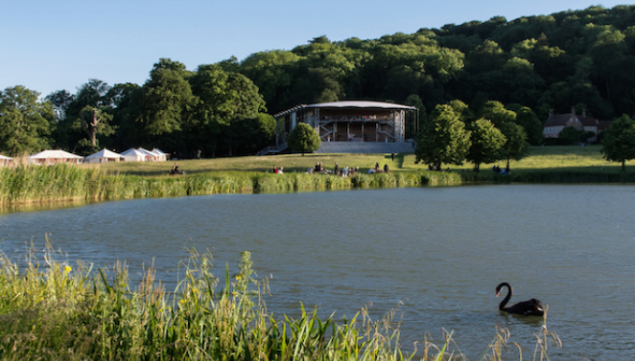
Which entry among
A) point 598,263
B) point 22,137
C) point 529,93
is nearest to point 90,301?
point 598,263

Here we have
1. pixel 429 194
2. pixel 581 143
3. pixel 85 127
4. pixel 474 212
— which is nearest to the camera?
pixel 474 212

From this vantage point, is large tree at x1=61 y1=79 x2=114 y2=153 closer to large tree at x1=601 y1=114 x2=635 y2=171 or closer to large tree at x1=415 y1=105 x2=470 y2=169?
large tree at x1=415 y1=105 x2=470 y2=169

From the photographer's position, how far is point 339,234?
1459cm

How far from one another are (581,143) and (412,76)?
25646 mm

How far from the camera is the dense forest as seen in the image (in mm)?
63969

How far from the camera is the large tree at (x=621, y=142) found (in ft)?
143

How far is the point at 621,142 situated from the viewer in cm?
4412

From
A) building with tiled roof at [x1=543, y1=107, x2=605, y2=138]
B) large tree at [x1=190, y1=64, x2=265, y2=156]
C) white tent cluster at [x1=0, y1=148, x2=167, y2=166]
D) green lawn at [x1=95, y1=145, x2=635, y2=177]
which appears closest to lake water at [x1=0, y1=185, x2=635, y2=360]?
green lawn at [x1=95, y1=145, x2=635, y2=177]

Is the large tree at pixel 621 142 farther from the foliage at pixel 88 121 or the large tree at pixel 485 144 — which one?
the foliage at pixel 88 121

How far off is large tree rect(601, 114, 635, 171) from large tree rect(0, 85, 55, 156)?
5088 cm

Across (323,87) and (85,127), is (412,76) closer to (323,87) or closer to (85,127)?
(323,87)

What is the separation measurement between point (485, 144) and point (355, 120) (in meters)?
27.4

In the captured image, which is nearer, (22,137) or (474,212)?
(474,212)

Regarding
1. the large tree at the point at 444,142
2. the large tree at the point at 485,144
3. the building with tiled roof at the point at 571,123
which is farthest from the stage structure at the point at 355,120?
the large tree at the point at 444,142
